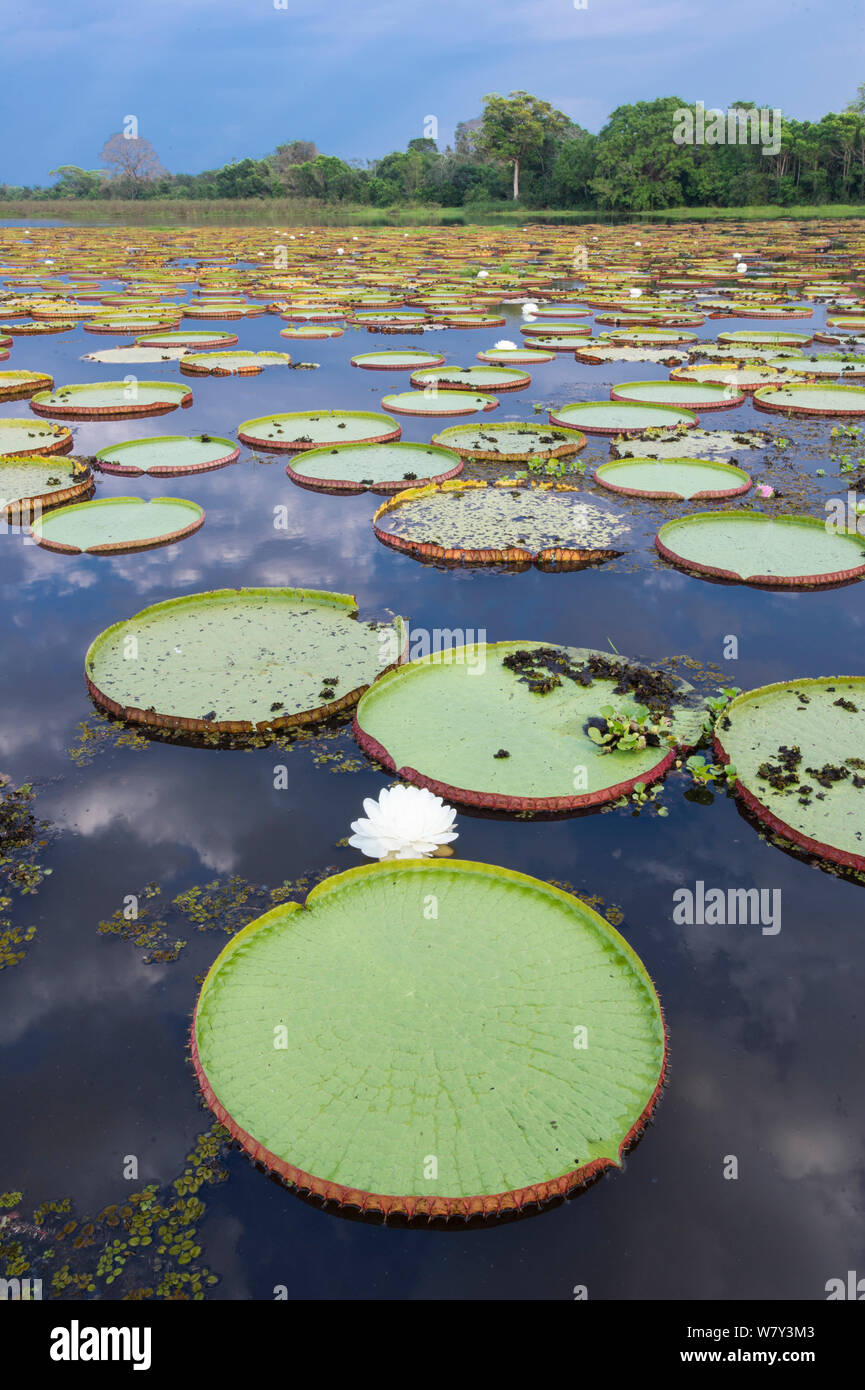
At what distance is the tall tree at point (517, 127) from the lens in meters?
50.7

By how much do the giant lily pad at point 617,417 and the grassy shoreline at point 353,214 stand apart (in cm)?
4267

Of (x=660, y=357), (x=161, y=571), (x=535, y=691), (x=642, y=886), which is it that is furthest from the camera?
(x=660, y=357)

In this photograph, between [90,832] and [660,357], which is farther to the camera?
[660,357]

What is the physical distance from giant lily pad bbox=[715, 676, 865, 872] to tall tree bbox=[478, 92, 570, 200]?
58.7 meters

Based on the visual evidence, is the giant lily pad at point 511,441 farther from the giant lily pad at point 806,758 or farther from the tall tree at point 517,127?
the tall tree at point 517,127

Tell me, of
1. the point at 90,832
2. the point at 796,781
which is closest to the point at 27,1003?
the point at 90,832

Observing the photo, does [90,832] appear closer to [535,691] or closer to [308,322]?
[535,691]

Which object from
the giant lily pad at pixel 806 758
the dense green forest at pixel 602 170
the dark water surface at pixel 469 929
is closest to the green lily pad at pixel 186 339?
the dark water surface at pixel 469 929

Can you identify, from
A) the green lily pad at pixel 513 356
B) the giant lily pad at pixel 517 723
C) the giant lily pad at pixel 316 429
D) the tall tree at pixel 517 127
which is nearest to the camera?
the giant lily pad at pixel 517 723

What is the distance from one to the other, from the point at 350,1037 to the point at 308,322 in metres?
16.4

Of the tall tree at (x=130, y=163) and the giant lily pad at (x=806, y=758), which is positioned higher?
the tall tree at (x=130, y=163)

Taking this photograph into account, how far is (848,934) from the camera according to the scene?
2.91 meters

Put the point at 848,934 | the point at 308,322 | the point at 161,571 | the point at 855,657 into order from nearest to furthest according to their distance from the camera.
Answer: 1. the point at 848,934
2. the point at 855,657
3. the point at 161,571
4. the point at 308,322

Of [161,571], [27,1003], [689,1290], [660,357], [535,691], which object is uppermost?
[660,357]
